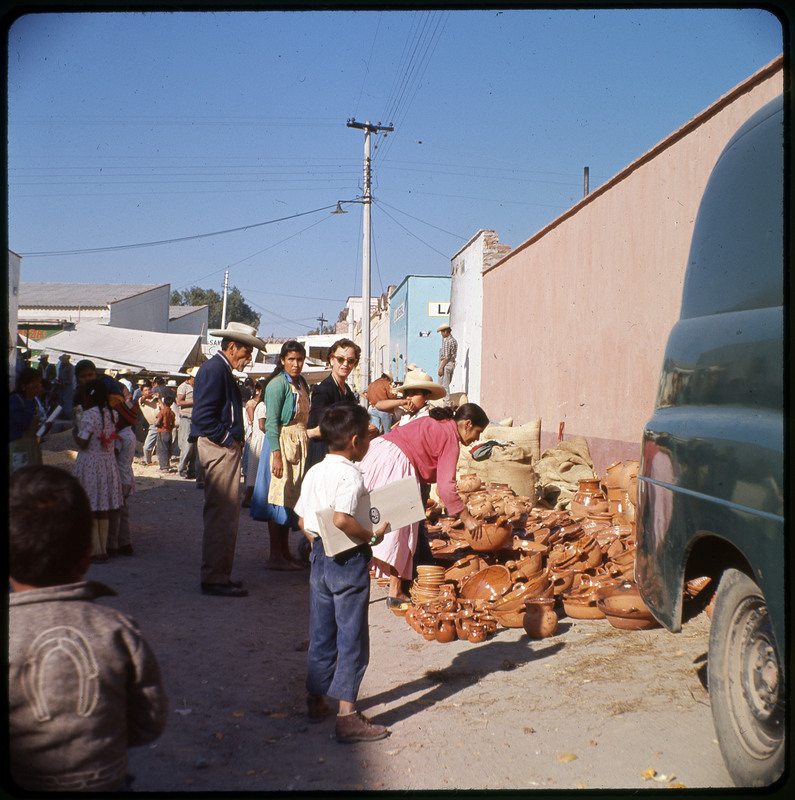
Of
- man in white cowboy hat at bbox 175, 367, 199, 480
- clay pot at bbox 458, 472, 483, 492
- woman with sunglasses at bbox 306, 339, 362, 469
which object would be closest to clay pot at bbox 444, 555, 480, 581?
woman with sunglasses at bbox 306, 339, 362, 469

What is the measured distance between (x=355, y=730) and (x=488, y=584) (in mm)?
2188

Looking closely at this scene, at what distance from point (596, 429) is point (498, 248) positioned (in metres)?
8.07

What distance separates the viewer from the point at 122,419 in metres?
6.90

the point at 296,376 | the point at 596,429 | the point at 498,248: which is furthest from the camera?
the point at 498,248

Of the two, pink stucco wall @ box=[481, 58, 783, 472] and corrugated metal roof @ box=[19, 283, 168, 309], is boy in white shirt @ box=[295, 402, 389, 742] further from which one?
corrugated metal roof @ box=[19, 283, 168, 309]

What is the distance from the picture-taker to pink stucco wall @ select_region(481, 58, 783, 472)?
7.40 meters

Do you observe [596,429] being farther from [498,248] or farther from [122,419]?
[498,248]

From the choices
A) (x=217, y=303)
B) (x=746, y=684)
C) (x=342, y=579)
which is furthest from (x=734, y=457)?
(x=217, y=303)

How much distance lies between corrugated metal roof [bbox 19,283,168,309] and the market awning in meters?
2.06

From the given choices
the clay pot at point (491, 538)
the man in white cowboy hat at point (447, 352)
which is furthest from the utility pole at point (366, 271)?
the clay pot at point (491, 538)

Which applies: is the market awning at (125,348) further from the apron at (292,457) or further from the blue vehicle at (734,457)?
the blue vehicle at (734,457)

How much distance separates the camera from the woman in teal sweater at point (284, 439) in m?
6.23

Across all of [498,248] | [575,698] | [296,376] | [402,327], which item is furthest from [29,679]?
[402,327]

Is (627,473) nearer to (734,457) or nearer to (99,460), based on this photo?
(734,457)
